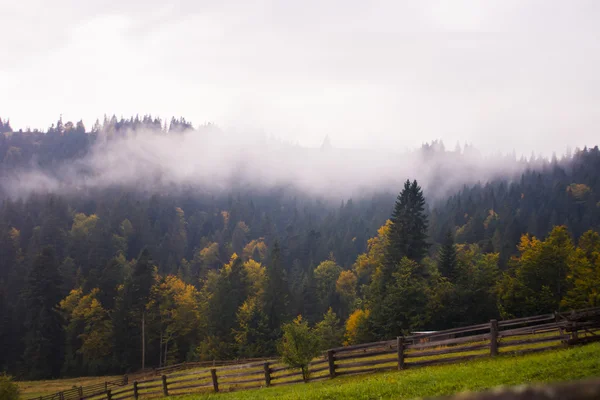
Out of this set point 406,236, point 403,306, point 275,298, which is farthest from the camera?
point 275,298

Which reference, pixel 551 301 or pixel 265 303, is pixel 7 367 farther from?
pixel 551 301

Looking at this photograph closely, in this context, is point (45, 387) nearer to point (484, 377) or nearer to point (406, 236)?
point (406, 236)

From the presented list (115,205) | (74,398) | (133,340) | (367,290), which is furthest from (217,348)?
(115,205)

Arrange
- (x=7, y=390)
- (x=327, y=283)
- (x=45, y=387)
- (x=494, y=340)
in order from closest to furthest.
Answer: (x=494, y=340) < (x=7, y=390) < (x=45, y=387) < (x=327, y=283)

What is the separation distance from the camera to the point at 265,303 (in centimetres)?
7594

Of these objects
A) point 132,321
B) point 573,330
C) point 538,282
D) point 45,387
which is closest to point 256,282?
point 132,321

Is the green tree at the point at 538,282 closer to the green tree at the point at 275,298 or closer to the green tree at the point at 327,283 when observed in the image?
the green tree at the point at 275,298

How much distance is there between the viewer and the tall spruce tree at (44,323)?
83.2 meters

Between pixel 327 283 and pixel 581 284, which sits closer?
pixel 581 284

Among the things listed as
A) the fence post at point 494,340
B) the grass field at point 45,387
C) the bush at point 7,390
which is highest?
the fence post at point 494,340

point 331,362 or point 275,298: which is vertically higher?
point 331,362

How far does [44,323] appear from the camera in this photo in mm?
87312

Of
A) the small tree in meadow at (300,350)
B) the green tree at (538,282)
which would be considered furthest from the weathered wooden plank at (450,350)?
the green tree at (538,282)

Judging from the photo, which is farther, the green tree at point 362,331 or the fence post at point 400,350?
the green tree at point 362,331
